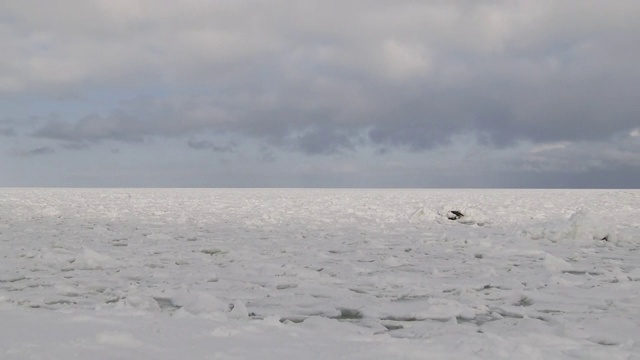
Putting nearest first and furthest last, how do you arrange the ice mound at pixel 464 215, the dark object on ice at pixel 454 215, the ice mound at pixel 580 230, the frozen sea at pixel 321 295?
the frozen sea at pixel 321 295 < the ice mound at pixel 580 230 < the ice mound at pixel 464 215 < the dark object on ice at pixel 454 215

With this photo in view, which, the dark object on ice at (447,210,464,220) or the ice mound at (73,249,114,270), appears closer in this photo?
the ice mound at (73,249,114,270)

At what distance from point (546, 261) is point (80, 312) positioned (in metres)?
5.04

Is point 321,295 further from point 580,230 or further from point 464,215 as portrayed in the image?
point 464,215

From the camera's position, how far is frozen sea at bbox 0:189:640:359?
282 cm

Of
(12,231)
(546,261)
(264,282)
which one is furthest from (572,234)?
(12,231)

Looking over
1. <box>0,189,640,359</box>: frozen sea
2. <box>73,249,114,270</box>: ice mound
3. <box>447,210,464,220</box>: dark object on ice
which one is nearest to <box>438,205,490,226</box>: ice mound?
<box>447,210,464,220</box>: dark object on ice

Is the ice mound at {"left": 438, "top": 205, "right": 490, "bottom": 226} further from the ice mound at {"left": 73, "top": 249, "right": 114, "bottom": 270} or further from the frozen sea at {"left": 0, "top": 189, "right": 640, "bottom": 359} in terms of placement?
the ice mound at {"left": 73, "top": 249, "right": 114, "bottom": 270}

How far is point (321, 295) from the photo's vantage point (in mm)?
4504

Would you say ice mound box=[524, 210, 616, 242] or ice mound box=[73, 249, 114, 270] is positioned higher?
ice mound box=[524, 210, 616, 242]

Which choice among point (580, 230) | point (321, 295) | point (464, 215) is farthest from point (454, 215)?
point (321, 295)

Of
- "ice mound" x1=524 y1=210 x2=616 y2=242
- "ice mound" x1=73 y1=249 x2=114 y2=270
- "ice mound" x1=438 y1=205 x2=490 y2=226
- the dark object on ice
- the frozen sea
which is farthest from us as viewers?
the dark object on ice

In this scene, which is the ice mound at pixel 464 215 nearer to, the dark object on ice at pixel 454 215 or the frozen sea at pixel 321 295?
the dark object on ice at pixel 454 215

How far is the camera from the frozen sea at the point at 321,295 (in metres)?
2.82

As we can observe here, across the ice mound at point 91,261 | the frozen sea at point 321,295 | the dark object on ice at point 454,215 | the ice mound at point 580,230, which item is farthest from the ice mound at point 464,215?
the ice mound at point 91,261
